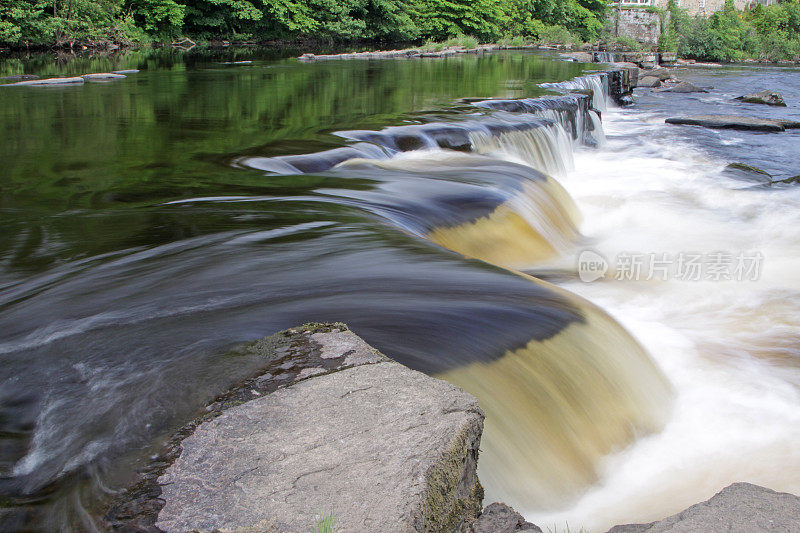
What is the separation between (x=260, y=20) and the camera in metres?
32.9

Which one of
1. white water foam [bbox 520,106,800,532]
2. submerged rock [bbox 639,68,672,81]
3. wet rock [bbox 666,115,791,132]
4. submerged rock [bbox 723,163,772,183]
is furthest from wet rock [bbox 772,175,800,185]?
submerged rock [bbox 639,68,672,81]

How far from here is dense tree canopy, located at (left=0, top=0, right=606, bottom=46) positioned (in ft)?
78.4

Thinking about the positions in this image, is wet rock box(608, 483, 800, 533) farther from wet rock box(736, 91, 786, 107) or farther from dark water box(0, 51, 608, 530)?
wet rock box(736, 91, 786, 107)

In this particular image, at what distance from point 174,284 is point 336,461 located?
2.17m

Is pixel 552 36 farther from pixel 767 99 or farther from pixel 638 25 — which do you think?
pixel 767 99

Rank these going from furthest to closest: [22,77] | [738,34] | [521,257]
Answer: [738,34] < [22,77] < [521,257]

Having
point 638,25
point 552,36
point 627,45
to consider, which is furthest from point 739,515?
point 638,25

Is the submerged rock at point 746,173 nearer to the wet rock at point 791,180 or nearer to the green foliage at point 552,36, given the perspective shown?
the wet rock at point 791,180

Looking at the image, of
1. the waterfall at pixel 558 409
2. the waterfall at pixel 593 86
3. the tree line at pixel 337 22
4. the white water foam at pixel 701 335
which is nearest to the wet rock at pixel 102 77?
the tree line at pixel 337 22

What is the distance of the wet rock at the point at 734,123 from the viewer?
50.0 feet

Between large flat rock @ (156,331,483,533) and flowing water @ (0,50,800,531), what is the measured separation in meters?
0.28

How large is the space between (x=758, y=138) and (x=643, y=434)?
1311 cm

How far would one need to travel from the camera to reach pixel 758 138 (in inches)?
567

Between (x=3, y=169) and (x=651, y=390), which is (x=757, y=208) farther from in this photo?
(x=3, y=169)
